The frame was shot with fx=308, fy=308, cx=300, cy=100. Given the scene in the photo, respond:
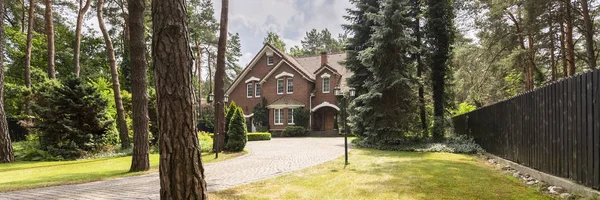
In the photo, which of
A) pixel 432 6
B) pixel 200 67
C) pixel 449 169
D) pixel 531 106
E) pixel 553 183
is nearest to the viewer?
pixel 553 183

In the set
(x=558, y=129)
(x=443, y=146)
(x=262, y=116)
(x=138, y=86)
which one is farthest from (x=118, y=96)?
(x=262, y=116)

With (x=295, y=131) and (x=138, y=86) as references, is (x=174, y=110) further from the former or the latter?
(x=295, y=131)

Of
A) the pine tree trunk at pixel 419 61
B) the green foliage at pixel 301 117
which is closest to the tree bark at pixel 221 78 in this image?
the pine tree trunk at pixel 419 61

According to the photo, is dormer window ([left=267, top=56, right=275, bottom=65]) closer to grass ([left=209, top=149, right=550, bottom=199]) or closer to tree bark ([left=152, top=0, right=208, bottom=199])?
grass ([left=209, top=149, right=550, bottom=199])

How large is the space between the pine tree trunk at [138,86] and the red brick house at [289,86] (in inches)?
778

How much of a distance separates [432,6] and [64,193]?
54.3 feet

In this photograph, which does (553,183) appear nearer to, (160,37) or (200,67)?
(160,37)

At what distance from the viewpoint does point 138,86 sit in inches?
339

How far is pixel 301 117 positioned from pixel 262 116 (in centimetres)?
430

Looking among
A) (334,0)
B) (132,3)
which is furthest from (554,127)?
(334,0)

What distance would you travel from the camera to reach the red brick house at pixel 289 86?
28375mm

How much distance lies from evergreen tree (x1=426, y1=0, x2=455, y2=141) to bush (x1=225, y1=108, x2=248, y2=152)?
9.55 m

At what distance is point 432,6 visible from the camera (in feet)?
52.4

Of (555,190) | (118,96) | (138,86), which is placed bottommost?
(555,190)
